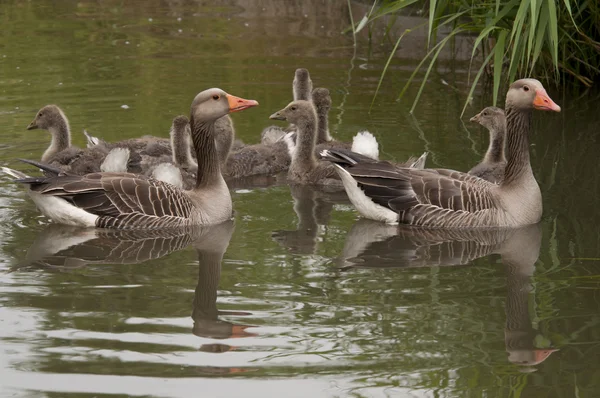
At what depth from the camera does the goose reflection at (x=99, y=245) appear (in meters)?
9.53

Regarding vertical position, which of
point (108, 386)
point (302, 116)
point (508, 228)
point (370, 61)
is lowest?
point (108, 386)

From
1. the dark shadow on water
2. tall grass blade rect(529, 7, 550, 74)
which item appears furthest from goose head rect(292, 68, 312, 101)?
the dark shadow on water

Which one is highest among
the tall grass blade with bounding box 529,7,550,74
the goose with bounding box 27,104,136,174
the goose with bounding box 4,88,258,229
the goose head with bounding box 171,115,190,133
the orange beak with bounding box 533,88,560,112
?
the tall grass blade with bounding box 529,7,550,74

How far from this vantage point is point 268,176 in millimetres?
13359

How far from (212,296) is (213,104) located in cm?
303

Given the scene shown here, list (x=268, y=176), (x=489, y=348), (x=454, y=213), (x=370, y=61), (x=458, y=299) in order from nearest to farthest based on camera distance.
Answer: (x=489, y=348) < (x=458, y=299) < (x=454, y=213) < (x=268, y=176) < (x=370, y=61)

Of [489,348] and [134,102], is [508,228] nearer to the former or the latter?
[489,348]

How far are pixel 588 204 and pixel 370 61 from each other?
8420 mm

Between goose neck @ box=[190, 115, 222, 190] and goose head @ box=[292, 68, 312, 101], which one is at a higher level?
goose head @ box=[292, 68, 312, 101]

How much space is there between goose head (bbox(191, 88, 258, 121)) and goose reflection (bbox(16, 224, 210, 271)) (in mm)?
1217

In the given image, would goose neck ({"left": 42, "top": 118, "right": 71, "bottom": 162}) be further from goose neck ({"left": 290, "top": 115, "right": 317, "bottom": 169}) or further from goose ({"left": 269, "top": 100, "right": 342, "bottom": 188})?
goose neck ({"left": 290, "top": 115, "right": 317, "bottom": 169})

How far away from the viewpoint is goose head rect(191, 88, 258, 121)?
36.0 feet

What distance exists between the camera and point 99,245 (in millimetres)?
10078


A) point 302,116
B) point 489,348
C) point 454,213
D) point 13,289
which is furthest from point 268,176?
point 489,348
